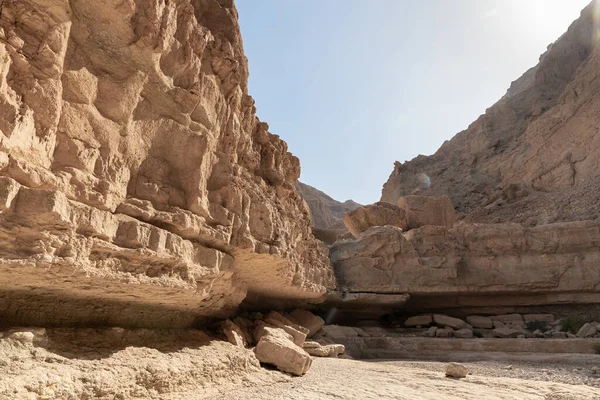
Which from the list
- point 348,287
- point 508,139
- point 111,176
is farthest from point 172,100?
point 508,139

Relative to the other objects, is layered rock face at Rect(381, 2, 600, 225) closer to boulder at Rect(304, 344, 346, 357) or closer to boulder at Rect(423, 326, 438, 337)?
boulder at Rect(423, 326, 438, 337)

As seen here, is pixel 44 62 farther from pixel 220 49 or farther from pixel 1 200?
pixel 220 49

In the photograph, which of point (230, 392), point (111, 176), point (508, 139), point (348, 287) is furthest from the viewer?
point (508, 139)

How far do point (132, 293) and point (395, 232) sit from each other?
11047mm

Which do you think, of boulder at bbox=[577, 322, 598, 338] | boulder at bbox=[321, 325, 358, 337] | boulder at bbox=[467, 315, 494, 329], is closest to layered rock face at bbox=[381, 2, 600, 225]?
boulder at bbox=[577, 322, 598, 338]

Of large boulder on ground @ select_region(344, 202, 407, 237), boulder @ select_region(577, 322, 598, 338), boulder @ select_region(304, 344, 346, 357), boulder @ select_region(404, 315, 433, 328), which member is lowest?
boulder @ select_region(304, 344, 346, 357)

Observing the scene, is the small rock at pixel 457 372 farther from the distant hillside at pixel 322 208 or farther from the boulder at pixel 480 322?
the distant hillside at pixel 322 208

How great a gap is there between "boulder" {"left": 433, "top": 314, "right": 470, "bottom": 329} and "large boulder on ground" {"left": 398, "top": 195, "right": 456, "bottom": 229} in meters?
5.26

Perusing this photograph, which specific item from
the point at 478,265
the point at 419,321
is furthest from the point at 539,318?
the point at 419,321

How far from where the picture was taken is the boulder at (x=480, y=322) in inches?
496

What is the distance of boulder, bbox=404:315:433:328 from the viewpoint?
42.9 ft

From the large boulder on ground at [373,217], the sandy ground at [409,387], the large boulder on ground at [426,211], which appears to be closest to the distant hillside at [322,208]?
the large boulder on ground at [426,211]

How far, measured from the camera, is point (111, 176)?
3.91 meters

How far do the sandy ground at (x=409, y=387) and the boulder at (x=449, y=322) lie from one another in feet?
17.4
